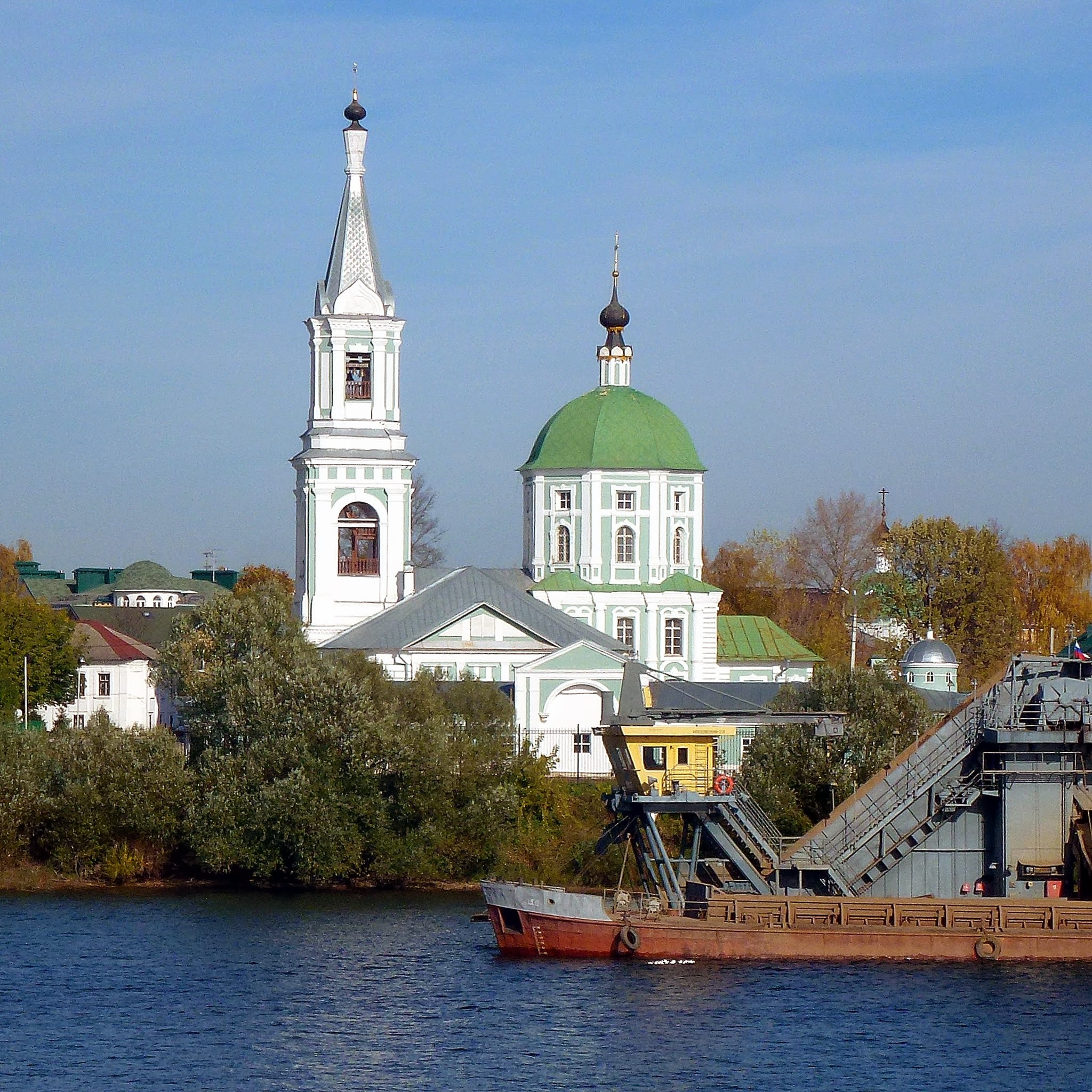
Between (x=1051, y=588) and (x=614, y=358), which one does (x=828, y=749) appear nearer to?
(x=614, y=358)

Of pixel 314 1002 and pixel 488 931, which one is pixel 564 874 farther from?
pixel 314 1002

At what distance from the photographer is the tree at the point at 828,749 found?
4962 cm

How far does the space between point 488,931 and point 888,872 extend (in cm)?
753

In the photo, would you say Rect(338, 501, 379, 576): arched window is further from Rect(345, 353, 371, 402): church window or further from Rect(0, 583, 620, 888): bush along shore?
Rect(0, 583, 620, 888): bush along shore

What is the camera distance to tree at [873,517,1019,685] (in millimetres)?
89125

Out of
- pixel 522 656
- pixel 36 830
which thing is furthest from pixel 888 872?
pixel 522 656

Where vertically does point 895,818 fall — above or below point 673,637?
below

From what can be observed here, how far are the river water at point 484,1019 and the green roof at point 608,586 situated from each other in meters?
35.2

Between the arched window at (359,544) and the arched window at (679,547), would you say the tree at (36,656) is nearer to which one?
the arched window at (359,544)

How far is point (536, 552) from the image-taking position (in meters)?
78.8

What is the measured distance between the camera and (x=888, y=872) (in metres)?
40.2

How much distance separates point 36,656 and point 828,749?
34.5m

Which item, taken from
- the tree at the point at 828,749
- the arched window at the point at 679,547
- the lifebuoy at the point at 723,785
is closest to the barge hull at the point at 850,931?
the lifebuoy at the point at 723,785

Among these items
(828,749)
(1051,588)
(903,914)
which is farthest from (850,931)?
(1051,588)
